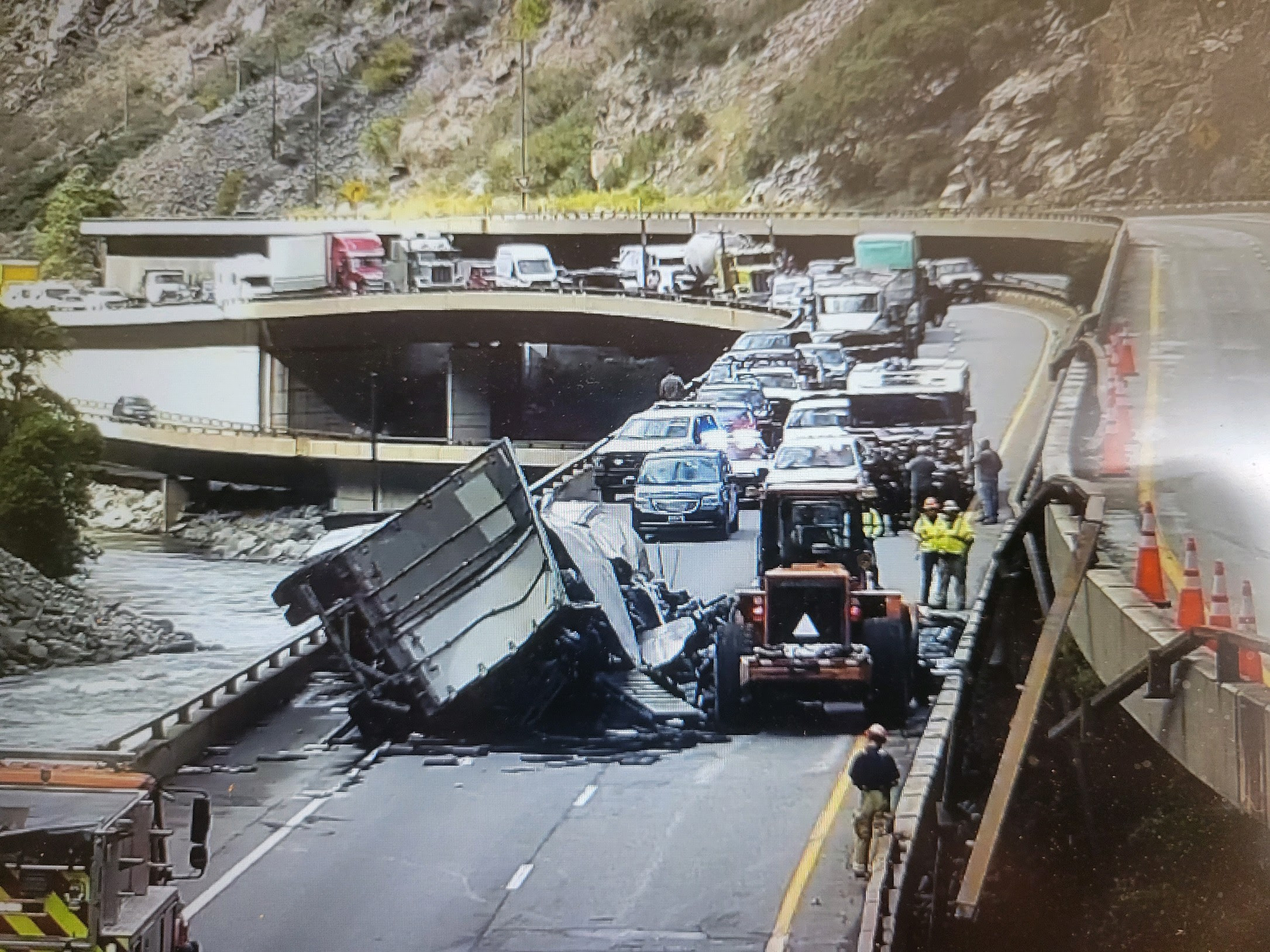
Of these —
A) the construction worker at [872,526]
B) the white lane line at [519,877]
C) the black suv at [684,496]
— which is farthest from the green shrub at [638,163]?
the white lane line at [519,877]

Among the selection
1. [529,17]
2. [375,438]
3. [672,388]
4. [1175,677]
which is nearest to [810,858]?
[1175,677]

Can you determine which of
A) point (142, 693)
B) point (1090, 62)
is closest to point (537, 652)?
point (142, 693)

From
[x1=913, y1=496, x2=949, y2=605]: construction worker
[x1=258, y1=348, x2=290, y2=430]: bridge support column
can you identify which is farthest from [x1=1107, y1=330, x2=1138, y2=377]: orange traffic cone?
[x1=258, y1=348, x2=290, y2=430]: bridge support column

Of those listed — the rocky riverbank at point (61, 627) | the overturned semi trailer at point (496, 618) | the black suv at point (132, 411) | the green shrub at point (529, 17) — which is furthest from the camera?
the green shrub at point (529, 17)

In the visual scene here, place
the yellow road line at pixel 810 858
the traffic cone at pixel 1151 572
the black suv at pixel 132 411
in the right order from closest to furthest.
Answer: the yellow road line at pixel 810 858 < the traffic cone at pixel 1151 572 < the black suv at pixel 132 411

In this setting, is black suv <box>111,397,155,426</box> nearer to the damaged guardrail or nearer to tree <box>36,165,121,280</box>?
tree <box>36,165,121,280</box>

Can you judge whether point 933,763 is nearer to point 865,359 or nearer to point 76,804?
point 865,359

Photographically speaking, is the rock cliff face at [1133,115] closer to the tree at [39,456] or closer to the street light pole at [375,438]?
the street light pole at [375,438]
